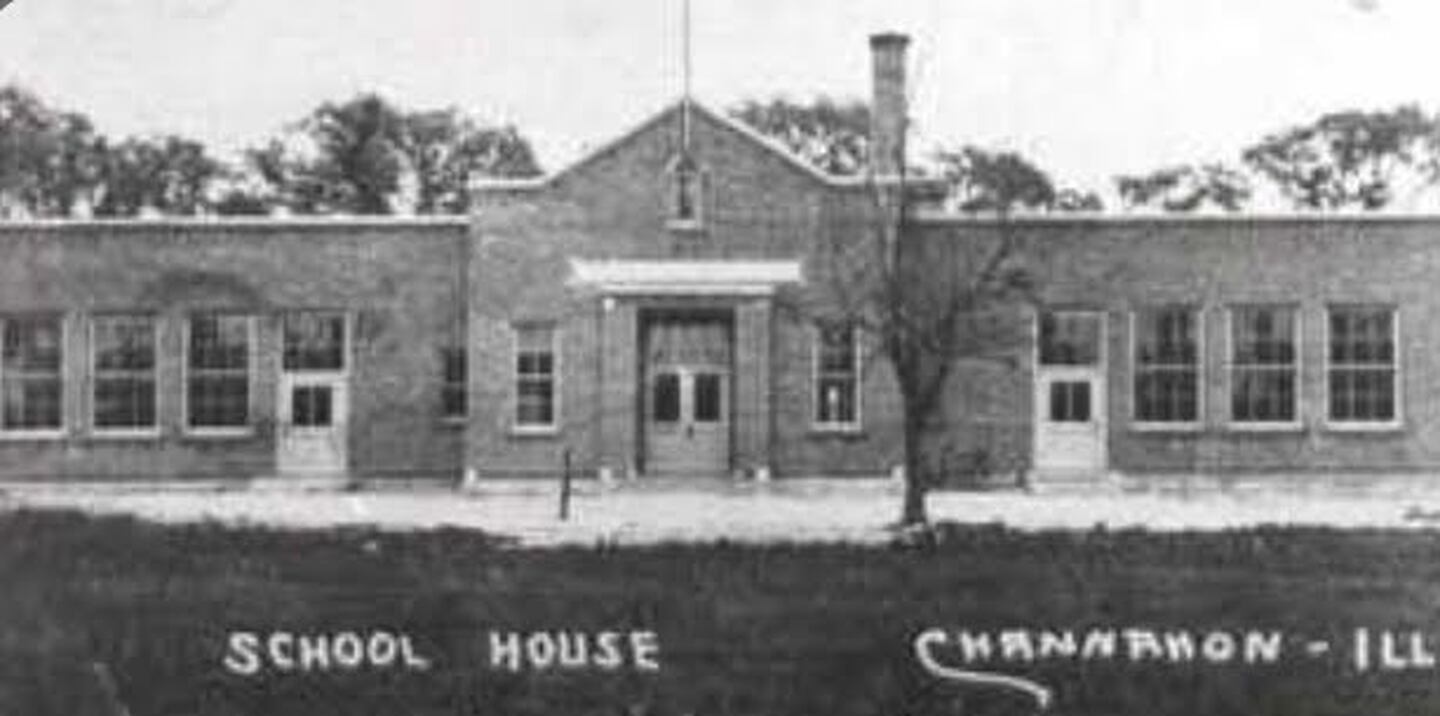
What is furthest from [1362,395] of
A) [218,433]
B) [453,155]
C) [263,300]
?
[453,155]

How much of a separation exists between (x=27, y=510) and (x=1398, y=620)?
9028mm

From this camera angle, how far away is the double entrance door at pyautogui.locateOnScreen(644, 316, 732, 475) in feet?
75.0

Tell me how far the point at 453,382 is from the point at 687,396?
2.71 meters

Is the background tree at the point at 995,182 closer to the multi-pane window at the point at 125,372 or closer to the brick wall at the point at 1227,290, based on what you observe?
the brick wall at the point at 1227,290

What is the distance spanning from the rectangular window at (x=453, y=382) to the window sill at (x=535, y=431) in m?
0.95

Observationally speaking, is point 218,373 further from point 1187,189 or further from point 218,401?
point 1187,189

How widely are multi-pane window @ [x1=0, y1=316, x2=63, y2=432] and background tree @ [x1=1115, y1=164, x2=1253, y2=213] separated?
36.8 feet

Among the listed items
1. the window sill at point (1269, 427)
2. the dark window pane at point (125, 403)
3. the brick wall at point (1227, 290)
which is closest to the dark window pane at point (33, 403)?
the dark window pane at point (125, 403)

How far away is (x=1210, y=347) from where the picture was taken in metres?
22.8

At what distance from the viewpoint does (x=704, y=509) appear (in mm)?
18484

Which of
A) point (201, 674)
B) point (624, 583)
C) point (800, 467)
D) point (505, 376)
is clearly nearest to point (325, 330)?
point (505, 376)

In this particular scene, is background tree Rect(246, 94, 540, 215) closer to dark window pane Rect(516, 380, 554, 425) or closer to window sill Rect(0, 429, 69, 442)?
dark window pane Rect(516, 380, 554, 425)

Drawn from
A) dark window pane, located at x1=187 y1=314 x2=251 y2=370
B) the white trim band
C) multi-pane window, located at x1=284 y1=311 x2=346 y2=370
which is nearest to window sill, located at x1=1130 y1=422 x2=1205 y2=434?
the white trim band

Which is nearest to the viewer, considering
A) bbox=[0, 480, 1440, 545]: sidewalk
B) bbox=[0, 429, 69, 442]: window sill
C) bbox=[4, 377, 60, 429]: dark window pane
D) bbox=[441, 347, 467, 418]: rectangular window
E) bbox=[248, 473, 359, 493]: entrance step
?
bbox=[0, 480, 1440, 545]: sidewalk
